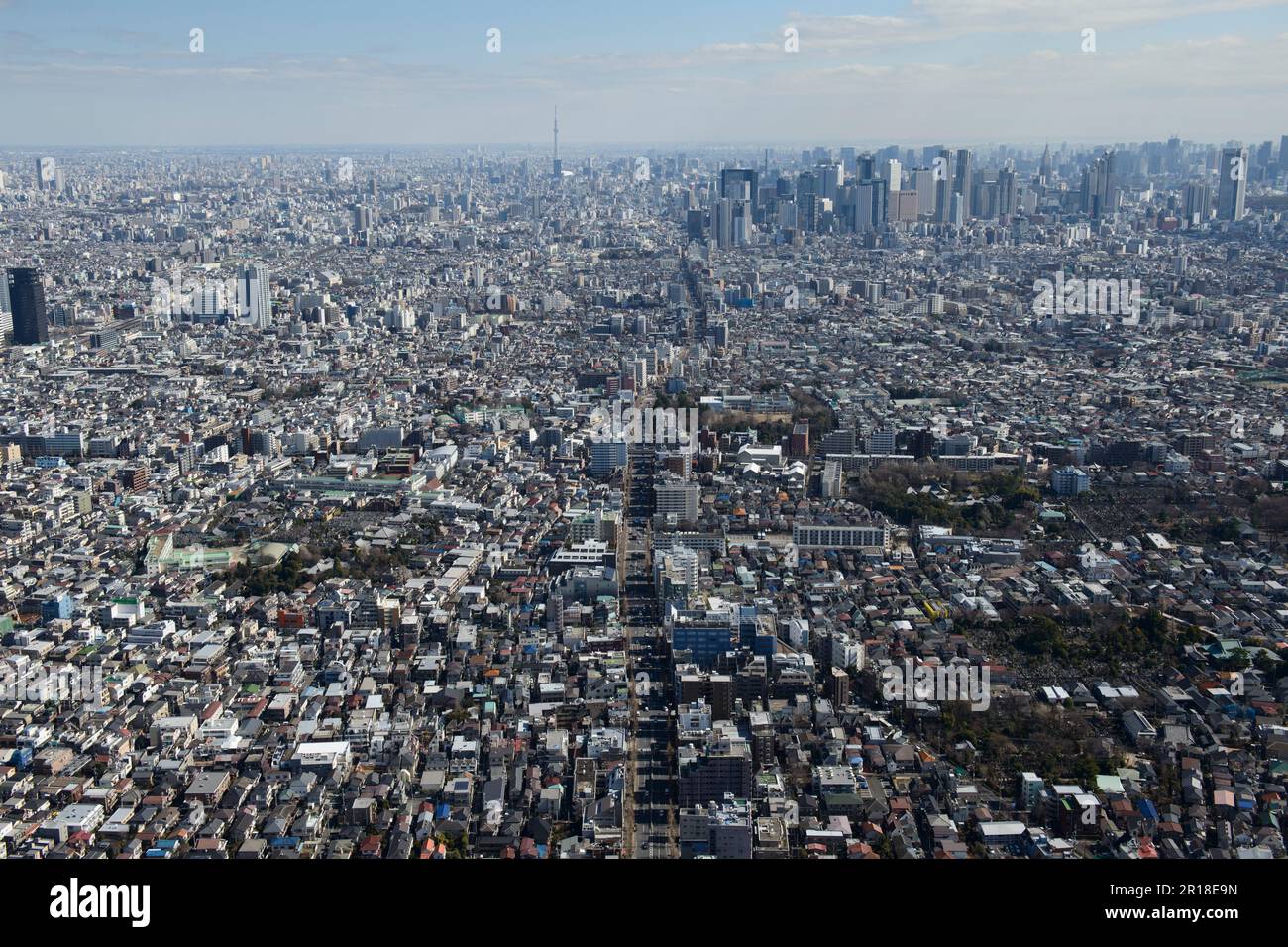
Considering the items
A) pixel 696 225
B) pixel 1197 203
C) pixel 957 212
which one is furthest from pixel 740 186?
pixel 1197 203

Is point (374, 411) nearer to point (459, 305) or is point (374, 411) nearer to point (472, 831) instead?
point (459, 305)

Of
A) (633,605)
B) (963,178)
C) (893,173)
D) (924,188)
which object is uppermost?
(893,173)

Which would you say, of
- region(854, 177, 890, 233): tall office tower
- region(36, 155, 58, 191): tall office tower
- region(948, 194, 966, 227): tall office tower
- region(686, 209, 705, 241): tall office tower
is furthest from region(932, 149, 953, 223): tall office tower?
region(36, 155, 58, 191): tall office tower

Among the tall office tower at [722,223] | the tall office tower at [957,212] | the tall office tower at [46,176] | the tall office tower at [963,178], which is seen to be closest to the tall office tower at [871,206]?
the tall office tower at [957,212]

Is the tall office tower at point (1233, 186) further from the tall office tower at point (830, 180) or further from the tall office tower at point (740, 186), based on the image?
the tall office tower at point (740, 186)

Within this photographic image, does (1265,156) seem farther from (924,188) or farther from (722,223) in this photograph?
(722,223)
